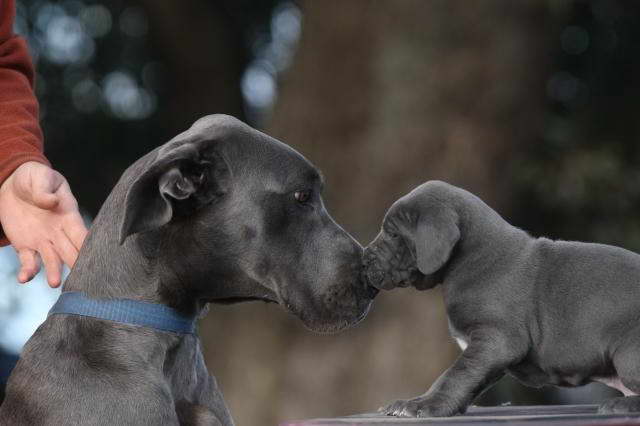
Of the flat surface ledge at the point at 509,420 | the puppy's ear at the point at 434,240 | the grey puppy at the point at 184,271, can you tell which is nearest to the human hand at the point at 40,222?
the grey puppy at the point at 184,271

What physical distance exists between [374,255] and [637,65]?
27.5 feet

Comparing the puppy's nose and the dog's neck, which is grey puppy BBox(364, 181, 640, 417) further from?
the dog's neck

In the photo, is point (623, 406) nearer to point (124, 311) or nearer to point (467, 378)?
point (467, 378)

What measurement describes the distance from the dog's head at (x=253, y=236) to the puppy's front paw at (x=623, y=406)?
939mm

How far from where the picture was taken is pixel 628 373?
327 centimetres

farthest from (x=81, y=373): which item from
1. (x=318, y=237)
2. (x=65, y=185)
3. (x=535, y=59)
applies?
(x=535, y=59)

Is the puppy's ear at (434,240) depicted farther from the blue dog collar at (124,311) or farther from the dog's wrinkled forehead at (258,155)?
the blue dog collar at (124,311)

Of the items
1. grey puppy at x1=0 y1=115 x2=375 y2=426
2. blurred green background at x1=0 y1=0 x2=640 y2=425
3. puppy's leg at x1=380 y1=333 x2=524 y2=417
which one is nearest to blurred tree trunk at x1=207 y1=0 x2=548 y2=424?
Result: blurred green background at x1=0 y1=0 x2=640 y2=425

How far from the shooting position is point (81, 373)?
3.61 m

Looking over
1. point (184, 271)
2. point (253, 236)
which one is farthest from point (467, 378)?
point (184, 271)

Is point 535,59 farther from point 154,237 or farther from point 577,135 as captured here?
point 154,237

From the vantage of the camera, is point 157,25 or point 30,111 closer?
point 30,111

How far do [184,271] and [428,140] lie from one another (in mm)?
6220

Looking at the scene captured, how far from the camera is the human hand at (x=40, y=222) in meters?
4.70
